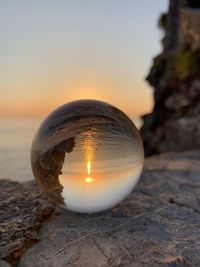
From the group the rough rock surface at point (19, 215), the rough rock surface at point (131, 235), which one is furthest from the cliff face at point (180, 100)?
the rough rock surface at point (19, 215)

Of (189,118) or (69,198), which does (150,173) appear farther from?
(189,118)

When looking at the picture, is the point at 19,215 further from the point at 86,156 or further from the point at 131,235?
the point at 131,235

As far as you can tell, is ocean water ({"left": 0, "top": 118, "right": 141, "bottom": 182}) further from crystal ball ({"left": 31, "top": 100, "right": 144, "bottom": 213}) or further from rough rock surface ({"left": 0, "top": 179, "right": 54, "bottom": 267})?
crystal ball ({"left": 31, "top": 100, "right": 144, "bottom": 213})

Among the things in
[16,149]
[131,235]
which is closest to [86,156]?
[131,235]

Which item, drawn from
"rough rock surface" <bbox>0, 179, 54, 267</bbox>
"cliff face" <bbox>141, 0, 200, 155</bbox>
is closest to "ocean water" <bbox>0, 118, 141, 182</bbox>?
"rough rock surface" <bbox>0, 179, 54, 267</bbox>

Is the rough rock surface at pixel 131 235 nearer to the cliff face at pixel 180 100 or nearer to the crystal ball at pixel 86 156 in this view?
the crystal ball at pixel 86 156

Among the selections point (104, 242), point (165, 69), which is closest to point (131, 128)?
point (104, 242)

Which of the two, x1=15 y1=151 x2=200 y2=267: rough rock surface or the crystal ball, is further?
the crystal ball
